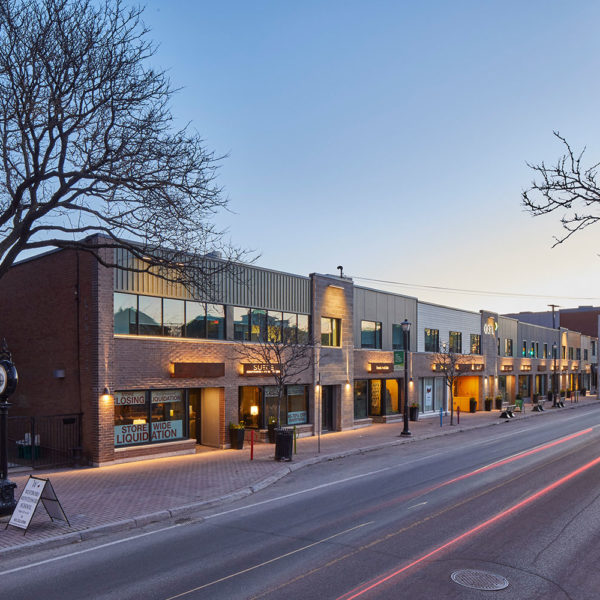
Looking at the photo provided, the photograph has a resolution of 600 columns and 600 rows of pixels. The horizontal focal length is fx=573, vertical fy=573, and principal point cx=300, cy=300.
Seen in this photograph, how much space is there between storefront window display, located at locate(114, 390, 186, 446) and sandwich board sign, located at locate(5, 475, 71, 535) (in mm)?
8162

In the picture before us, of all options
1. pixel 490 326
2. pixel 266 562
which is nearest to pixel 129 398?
pixel 266 562

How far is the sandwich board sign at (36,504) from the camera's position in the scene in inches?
440

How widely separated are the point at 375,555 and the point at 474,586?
1.90 metres

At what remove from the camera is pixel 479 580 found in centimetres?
843

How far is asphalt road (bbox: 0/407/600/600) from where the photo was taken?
8258mm

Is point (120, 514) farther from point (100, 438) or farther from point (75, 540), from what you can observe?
point (100, 438)

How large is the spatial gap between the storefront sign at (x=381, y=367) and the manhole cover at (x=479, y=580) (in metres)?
24.9

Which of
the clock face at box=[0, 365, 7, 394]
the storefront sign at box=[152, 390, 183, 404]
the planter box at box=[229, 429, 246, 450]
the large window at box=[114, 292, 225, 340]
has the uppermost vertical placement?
the large window at box=[114, 292, 225, 340]

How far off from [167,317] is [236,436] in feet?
18.6

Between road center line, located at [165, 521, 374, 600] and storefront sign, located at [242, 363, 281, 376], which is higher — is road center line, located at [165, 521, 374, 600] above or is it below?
below

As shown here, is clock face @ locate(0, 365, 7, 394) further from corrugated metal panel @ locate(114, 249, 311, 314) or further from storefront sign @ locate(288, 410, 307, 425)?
storefront sign @ locate(288, 410, 307, 425)

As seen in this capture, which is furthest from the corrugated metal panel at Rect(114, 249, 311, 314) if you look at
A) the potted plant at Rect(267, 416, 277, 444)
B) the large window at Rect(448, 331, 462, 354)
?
the large window at Rect(448, 331, 462, 354)

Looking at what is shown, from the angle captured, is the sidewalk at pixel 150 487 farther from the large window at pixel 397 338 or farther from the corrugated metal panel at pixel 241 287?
the large window at pixel 397 338

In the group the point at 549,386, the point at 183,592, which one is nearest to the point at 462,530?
the point at 183,592
